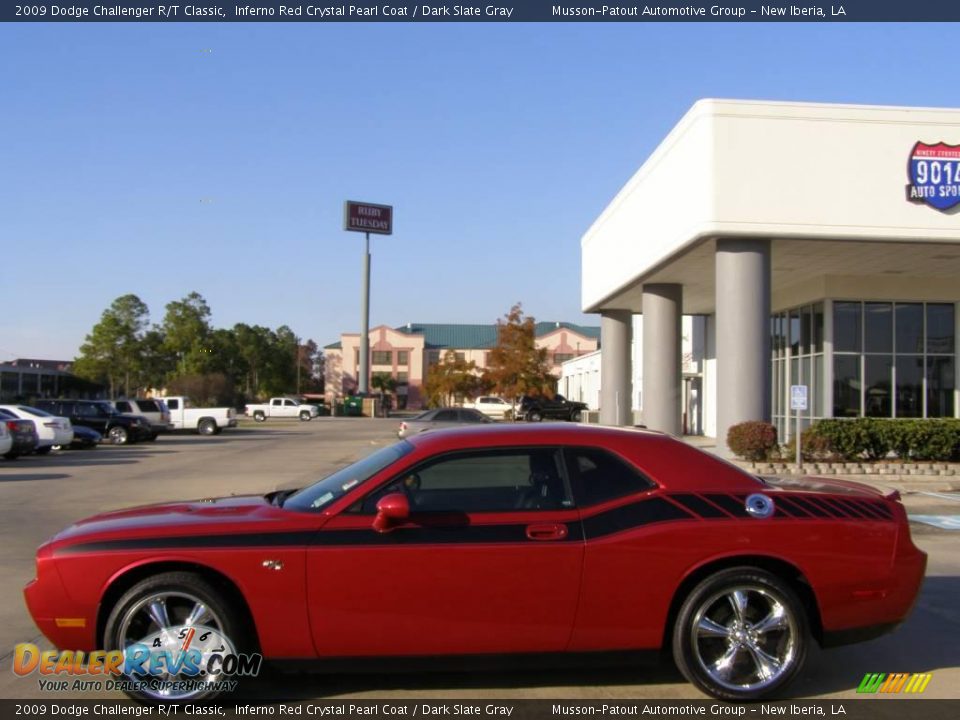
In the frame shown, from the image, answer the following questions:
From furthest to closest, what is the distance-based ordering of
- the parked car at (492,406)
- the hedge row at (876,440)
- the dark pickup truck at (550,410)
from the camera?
the parked car at (492,406)
the dark pickup truck at (550,410)
the hedge row at (876,440)

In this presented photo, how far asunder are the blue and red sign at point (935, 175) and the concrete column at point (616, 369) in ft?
43.6

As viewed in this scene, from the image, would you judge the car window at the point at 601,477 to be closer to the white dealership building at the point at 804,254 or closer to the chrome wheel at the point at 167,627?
the chrome wheel at the point at 167,627

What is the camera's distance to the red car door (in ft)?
16.0

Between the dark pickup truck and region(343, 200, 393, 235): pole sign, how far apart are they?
42.8 metres

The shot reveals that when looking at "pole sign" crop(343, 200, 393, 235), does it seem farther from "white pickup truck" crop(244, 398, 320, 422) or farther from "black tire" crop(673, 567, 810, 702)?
"black tire" crop(673, 567, 810, 702)

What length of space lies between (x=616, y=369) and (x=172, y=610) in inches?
1116

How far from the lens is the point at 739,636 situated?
509 cm

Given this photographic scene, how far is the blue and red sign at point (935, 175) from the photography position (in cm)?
1989

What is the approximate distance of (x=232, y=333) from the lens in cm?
9312

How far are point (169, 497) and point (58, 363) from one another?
115 metres

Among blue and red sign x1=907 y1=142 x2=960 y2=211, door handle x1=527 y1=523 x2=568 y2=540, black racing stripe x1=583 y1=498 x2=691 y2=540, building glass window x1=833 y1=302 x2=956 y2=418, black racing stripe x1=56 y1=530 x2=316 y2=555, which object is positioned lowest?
black racing stripe x1=56 y1=530 x2=316 y2=555

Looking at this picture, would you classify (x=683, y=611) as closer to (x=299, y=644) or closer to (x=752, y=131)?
(x=299, y=644)

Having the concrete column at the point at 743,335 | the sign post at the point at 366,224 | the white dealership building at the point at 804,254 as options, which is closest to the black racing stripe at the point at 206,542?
the concrete column at the point at 743,335

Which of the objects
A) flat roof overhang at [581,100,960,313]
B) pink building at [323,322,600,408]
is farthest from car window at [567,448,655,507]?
pink building at [323,322,600,408]
